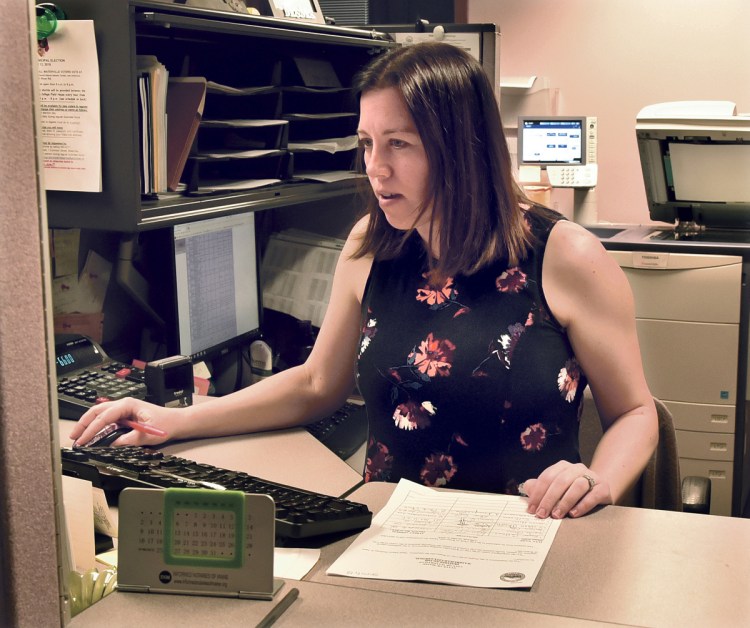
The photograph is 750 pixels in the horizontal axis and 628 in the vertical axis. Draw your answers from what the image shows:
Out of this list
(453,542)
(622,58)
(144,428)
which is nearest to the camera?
(453,542)

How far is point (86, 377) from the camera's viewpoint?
167cm

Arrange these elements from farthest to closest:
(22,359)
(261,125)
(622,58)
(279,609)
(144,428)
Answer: (622,58) < (261,125) < (144,428) < (279,609) < (22,359)

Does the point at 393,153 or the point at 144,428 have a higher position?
the point at 393,153

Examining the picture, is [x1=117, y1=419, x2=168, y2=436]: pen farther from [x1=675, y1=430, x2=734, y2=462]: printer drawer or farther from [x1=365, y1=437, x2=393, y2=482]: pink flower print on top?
[x1=675, y1=430, x2=734, y2=462]: printer drawer

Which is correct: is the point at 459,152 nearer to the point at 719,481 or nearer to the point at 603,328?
the point at 603,328

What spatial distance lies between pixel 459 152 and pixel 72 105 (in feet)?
1.94

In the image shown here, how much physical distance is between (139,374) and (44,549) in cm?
97

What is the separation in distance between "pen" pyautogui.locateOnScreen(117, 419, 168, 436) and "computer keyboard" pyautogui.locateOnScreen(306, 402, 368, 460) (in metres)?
0.30

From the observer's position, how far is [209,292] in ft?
6.63

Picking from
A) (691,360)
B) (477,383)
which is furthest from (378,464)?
(691,360)

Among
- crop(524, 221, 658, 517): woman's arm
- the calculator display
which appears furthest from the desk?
the calculator display

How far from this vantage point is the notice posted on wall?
1408 mm

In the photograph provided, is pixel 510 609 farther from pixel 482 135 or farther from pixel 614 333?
pixel 482 135

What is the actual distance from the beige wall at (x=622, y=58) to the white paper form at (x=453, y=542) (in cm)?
332
